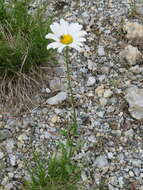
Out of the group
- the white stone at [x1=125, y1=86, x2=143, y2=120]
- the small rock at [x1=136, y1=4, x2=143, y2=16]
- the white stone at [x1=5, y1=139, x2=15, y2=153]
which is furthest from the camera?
the small rock at [x1=136, y1=4, x2=143, y2=16]

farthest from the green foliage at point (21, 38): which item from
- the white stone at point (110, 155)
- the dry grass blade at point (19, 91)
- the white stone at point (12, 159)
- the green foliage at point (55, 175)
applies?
the white stone at point (110, 155)

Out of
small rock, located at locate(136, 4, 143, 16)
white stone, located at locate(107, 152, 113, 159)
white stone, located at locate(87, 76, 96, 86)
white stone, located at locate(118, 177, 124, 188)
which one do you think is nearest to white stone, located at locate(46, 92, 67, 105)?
white stone, located at locate(87, 76, 96, 86)

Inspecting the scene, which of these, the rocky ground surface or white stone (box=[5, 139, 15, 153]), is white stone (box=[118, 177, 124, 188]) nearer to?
the rocky ground surface

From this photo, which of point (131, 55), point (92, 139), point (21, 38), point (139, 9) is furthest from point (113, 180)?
point (139, 9)

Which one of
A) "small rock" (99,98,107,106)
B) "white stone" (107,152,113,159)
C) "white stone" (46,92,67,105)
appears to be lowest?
"white stone" (107,152,113,159)

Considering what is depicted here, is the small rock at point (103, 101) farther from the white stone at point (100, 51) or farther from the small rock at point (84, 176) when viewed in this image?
the small rock at point (84, 176)
